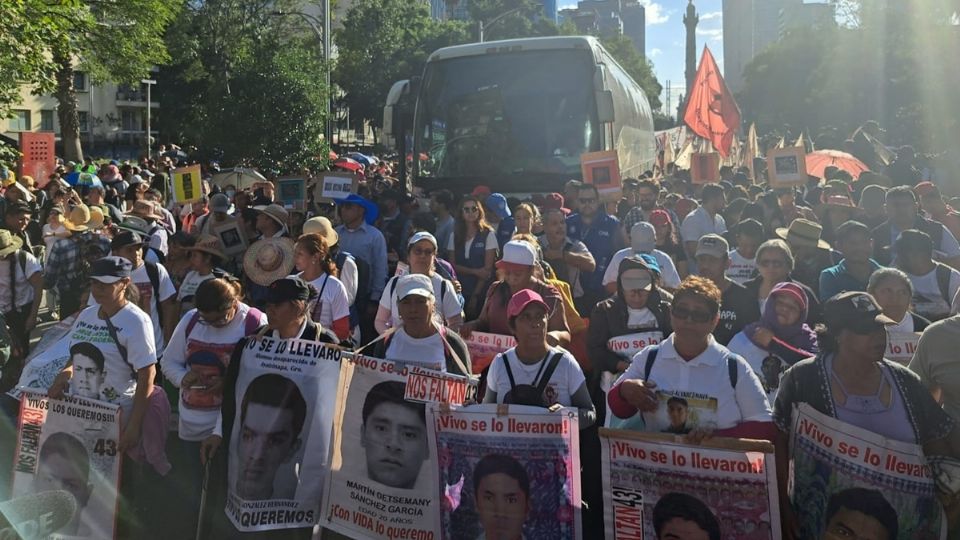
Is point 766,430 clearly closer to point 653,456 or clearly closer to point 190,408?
point 653,456

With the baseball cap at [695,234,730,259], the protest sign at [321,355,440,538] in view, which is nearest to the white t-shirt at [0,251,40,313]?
the protest sign at [321,355,440,538]

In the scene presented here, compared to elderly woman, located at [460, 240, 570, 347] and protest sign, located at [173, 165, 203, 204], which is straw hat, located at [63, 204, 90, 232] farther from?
elderly woman, located at [460, 240, 570, 347]

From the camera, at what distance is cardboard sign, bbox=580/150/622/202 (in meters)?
10.8

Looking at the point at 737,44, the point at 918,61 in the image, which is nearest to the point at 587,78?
the point at 918,61

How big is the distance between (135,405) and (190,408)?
29cm

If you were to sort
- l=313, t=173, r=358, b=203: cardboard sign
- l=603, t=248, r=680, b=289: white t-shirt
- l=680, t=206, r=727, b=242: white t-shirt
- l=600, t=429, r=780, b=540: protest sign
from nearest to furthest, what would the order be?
l=600, t=429, r=780, b=540: protest sign
l=603, t=248, r=680, b=289: white t-shirt
l=680, t=206, r=727, b=242: white t-shirt
l=313, t=173, r=358, b=203: cardboard sign

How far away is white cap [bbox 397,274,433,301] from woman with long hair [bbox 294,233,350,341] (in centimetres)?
80

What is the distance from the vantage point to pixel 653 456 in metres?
3.78

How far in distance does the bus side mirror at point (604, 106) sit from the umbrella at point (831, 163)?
4.03 metres

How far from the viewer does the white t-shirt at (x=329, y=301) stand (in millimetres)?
5727

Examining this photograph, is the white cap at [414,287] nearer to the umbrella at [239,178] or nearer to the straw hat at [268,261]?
the straw hat at [268,261]

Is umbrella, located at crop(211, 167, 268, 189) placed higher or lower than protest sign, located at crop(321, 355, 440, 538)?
higher

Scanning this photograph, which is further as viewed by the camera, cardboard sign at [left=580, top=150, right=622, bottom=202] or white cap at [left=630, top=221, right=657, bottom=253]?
cardboard sign at [left=580, top=150, right=622, bottom=202]

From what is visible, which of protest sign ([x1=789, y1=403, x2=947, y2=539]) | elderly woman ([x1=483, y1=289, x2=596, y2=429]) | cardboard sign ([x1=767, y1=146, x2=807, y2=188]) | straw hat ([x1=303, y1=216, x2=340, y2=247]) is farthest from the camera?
cardboard sign ([x1=767, y1=146, x2=807, y2=188])
